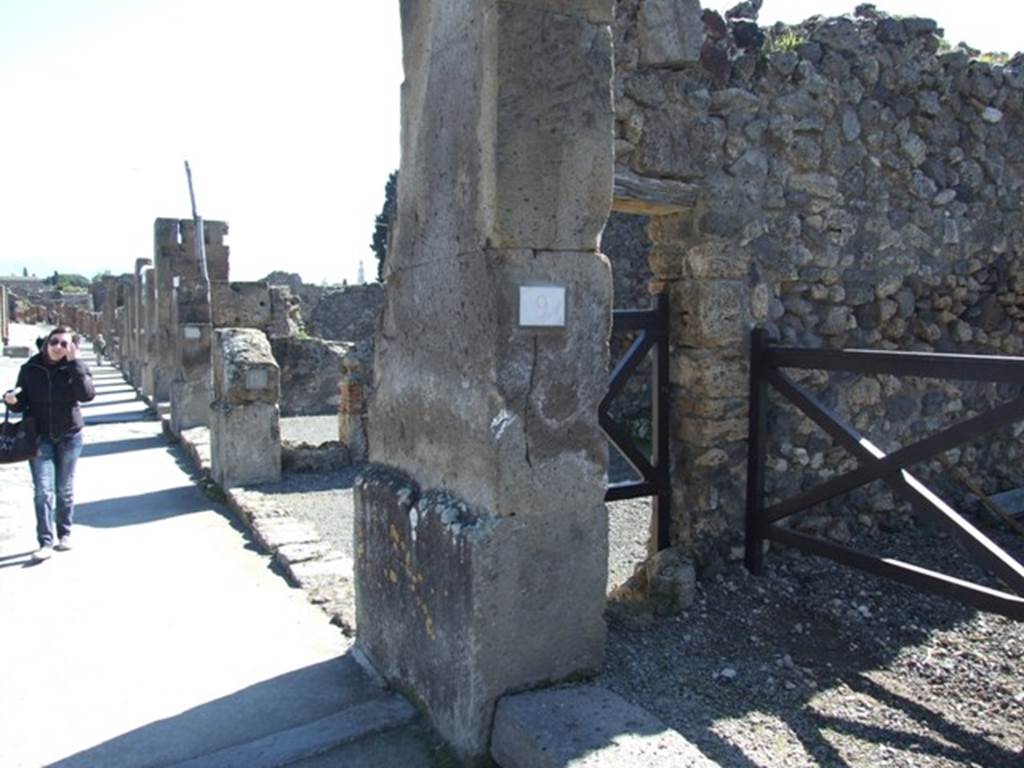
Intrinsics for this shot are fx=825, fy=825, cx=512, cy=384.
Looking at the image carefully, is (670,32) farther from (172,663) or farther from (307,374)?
(307,374)

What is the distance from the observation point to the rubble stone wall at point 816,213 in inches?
174

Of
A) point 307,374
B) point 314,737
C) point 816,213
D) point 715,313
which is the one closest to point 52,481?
point 314,737

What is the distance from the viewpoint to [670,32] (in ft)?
14.0

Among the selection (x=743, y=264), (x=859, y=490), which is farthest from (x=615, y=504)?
(x=743, y=264)

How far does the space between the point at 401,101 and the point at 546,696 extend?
231 cm

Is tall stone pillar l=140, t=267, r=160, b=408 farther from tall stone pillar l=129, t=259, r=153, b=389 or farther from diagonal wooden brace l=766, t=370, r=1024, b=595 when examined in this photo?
diagonal wooden brace l=766, t=370, r=1024, b=595

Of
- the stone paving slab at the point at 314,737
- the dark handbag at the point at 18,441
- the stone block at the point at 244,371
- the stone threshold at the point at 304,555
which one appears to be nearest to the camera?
the stone paving slab at the point at 314,737

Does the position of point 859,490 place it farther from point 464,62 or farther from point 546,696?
point 464,62

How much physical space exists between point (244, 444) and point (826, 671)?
18.8ft

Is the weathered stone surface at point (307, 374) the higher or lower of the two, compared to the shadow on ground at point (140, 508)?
higher

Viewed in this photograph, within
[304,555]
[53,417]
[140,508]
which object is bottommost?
[140,508]

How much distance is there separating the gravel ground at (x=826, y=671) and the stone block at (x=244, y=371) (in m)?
5.09

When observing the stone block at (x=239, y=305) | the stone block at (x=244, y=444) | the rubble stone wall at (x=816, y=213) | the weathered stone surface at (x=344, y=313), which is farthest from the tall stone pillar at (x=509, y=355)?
the weathered stone surface at (x=344, y=313)

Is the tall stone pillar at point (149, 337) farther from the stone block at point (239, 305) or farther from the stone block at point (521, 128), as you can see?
the stone block at point (521, 128)
